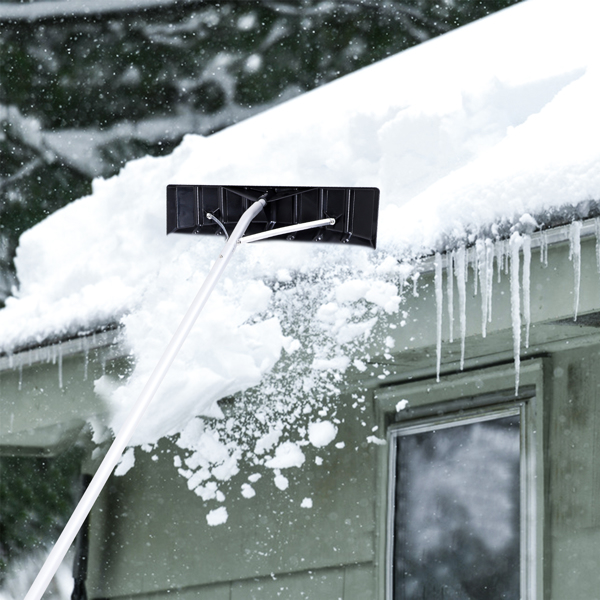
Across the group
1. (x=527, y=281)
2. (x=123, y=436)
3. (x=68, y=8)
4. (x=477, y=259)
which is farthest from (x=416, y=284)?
(x=68, y=8)

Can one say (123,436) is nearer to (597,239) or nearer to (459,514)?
(459,514)

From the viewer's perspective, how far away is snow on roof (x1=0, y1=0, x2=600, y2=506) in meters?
2.12

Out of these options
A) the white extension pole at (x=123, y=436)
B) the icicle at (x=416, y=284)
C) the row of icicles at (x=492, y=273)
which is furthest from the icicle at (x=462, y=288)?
the white extension pole at (x=123, y=436)

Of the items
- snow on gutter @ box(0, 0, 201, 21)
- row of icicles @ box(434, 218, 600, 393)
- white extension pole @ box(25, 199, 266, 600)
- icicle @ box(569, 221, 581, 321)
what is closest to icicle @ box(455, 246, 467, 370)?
row of icicles @ box(434, 218, 600, 393)

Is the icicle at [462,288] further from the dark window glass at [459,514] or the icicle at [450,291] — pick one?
the dark window glass at [459,514]

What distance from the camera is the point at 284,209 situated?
75.2 inches

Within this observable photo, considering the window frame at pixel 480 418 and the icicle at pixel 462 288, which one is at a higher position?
the icicle at pixel 462 288

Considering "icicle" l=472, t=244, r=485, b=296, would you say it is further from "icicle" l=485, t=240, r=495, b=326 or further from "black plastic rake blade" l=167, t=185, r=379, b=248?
"black plastic rake blade" l=167, t=185, r=379, b=248

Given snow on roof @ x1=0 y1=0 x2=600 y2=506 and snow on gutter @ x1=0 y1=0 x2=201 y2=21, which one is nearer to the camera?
snow on roof @ x1=0 y1=0 x2=600 y2=506

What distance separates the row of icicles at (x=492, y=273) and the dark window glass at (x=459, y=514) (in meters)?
0.28

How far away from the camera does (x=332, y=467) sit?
2.34 meters

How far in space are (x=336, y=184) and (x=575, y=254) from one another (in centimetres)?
103

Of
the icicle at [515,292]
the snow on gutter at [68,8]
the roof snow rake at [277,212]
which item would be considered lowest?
the icicle at [515,292]

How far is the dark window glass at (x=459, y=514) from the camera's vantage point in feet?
6.73
